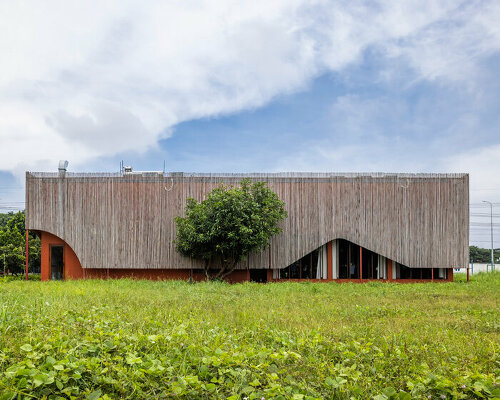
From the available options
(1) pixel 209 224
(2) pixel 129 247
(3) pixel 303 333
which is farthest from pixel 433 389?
(2) pixel 129 247

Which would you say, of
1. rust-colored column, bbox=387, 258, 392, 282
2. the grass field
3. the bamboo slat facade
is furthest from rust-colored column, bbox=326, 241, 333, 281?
the grass field

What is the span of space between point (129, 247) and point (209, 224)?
14.7ft

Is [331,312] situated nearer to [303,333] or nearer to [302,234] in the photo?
[303,333]

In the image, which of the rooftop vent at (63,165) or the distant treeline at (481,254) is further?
the distant treeline at (481,254)

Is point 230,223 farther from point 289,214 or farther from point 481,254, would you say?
point 481,254

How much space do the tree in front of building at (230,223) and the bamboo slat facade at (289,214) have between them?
1.08m

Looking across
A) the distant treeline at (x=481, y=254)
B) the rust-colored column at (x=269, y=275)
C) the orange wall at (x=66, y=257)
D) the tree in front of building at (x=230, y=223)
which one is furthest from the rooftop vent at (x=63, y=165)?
the distant treeline at (x=481, y=254)

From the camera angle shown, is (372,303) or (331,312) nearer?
(331,312)

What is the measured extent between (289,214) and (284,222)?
45cm

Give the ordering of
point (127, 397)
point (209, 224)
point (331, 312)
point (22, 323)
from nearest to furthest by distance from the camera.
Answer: point (127, 397) → point (22, 323) → point (331, 312) → point (209, 224)

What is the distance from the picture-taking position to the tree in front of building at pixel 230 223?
16.7 m

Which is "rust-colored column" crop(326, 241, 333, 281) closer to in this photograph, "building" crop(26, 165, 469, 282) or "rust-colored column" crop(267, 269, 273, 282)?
"building" crop(26, 165, 469, 282)

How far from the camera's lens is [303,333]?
6.15 m

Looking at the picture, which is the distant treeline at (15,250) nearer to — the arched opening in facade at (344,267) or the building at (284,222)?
the building at (284,222)
